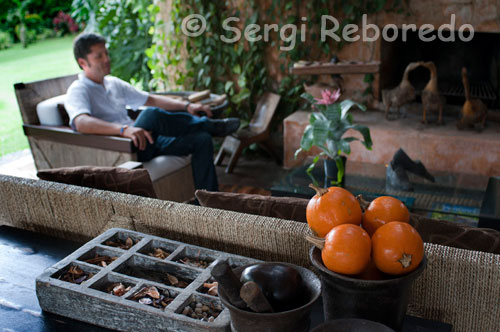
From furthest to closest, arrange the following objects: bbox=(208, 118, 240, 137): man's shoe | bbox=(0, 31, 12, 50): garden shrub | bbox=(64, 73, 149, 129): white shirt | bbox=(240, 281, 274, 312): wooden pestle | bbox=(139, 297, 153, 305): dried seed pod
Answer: bbox=(0, 31, 12, 50): garden shrub
bbox=(208, 118, 240, 137): man's shoe
bbox=(64, 73, 149, 129): white shirt
bbox=(139, 297, 153, 305): dried seed pod
bbox=(240, 281, 274, 312): wooden pestle

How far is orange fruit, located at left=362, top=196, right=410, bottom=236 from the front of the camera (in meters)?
0.98

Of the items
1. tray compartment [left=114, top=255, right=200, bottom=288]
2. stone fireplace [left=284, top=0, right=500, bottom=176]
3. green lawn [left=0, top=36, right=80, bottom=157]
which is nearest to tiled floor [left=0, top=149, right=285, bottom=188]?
stone fireplace [left=284, top=0, right=500, bottom=176]

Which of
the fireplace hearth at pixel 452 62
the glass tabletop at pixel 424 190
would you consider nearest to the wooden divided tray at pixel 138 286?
the glass tabletop at pixel 424 190

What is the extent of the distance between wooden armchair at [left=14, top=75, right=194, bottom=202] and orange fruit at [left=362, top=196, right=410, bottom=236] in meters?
2.02

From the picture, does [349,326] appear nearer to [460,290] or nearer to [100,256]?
[460,290]

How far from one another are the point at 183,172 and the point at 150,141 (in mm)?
316

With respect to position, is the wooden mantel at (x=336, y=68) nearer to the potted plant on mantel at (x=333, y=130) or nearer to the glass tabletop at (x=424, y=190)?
the glass tabletop at (x=424, y=190)

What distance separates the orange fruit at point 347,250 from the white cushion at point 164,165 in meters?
2.08

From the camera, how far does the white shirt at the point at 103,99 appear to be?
300 centimetres

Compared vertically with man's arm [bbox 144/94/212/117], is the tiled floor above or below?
below

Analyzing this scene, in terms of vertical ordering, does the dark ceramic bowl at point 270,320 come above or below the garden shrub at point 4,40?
below

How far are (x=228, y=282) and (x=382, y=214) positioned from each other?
323 mm

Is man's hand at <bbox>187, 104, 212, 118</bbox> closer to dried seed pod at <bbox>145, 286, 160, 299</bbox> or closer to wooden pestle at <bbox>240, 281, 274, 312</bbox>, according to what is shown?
dried seed pod at <bbox>145, 286, 160, 299</bbox>

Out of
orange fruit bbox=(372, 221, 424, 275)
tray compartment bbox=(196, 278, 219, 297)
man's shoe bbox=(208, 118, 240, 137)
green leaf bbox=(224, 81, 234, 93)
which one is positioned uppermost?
orange fruit bbox=(372, 221, 424, 275)
